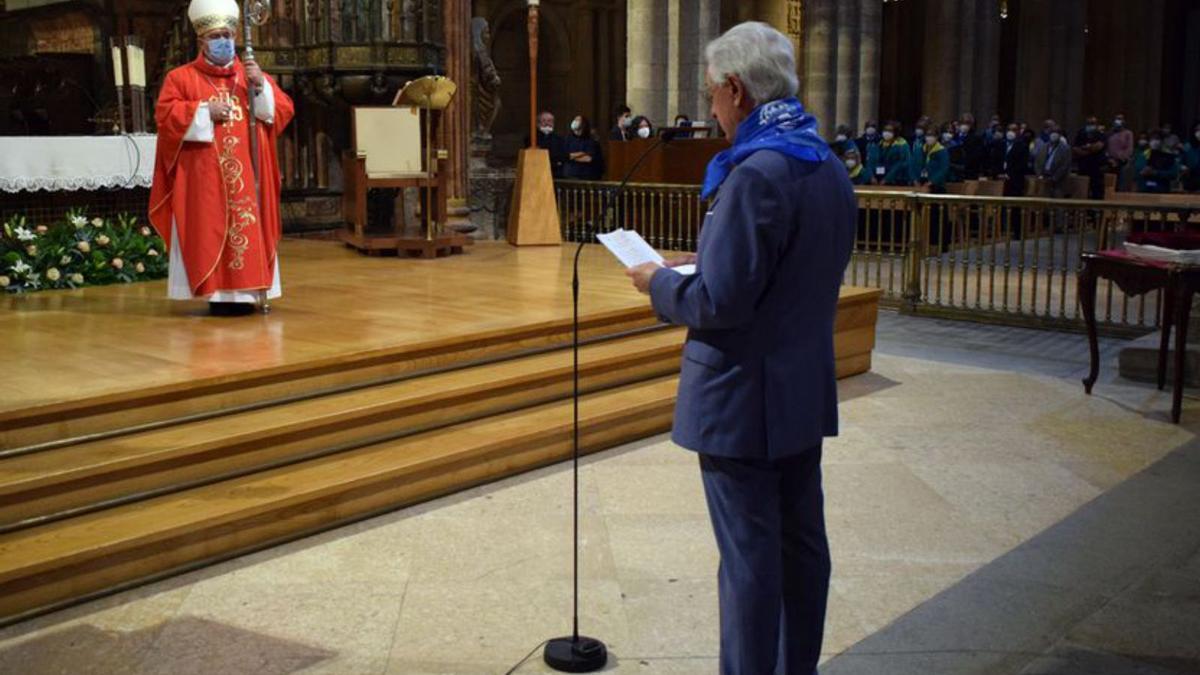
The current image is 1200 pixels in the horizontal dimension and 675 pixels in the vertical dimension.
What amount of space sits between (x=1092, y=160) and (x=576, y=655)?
18377mm

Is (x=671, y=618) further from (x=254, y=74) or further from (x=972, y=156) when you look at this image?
(x=972, y=156)

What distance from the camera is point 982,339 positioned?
9867 millimetres

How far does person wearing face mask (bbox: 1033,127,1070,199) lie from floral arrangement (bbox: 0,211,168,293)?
13403 millimetres

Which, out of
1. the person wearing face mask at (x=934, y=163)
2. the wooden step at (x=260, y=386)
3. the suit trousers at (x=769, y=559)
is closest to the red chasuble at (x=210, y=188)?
the wooden step at (x=260, y=386)

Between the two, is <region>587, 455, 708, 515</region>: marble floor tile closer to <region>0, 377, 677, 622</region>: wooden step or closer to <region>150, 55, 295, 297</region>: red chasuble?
<region>0, 377, 677, 622</region>: wooden step

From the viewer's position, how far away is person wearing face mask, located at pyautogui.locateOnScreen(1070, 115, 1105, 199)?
19641 millimetres

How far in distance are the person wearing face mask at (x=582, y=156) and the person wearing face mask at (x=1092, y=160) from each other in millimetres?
8018

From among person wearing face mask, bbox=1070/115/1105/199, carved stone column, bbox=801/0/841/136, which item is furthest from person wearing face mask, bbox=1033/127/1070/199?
carved stone column, bbox=801/0/841/136

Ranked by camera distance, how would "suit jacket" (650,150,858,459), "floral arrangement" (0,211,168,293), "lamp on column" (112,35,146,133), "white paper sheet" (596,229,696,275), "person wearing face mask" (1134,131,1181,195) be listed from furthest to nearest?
"person wearing face mask" (1134,131,1181,195), "lamp on column" (112,35,146,133), "floral arrangement" (0,211,168,293), "white paper sheet" (596,229,696,275), "suit jacket" (650,150,858,459)

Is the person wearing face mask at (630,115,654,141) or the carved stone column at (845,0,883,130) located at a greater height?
the carved stone column at (845,0,883,130)

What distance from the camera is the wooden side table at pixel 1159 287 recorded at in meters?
6.97

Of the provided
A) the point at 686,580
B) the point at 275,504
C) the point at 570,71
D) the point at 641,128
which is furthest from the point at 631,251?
the point at 570,71

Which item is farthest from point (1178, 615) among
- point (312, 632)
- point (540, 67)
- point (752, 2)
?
point (540, 67)

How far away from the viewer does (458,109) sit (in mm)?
12188
